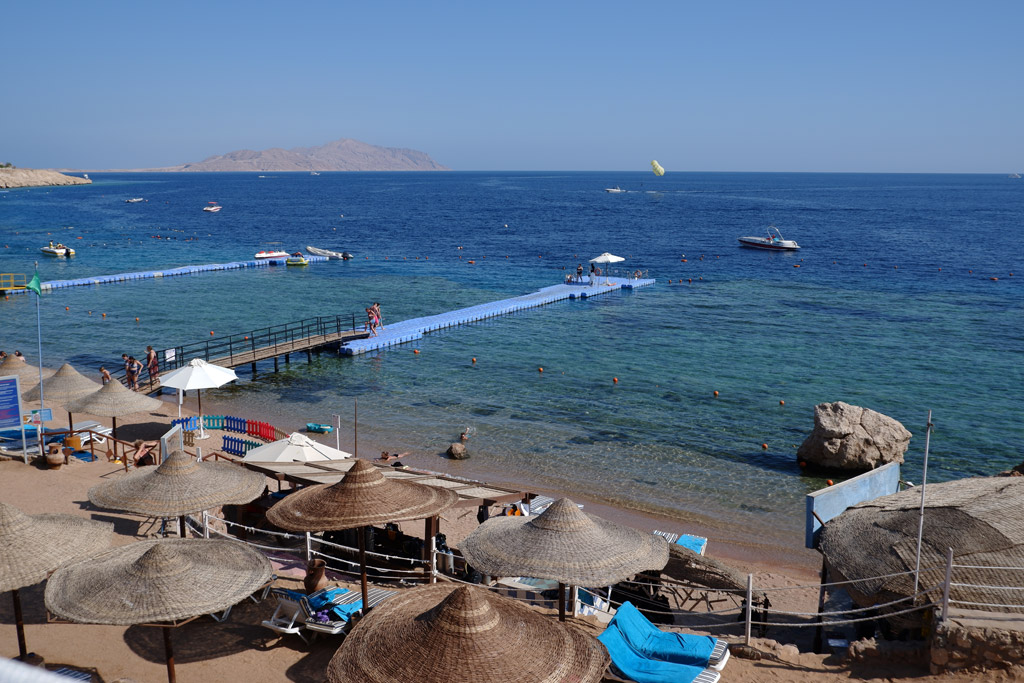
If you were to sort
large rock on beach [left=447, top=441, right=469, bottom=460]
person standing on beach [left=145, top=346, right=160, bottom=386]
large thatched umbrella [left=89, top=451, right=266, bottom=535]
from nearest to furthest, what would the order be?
large thatched umbrella [left=89, top=451, right=266, bottom=535] < large rock on beach [left=447, top=441, right=469, bottom=460] < person standing on beach [left=145, top=346, right=160, bottom=386]

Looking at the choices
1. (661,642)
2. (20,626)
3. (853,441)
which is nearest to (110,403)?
(20,626)

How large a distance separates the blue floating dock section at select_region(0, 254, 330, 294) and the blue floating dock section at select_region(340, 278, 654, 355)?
23.0 meters

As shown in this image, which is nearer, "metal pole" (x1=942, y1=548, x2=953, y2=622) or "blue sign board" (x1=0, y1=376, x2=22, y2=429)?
"metal pole" (x1=942, y1=548, x2=953, y2=622)

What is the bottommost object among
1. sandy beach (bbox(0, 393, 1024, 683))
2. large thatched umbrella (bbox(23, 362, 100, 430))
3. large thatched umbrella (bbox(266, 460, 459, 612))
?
sandy beach (bbox(0, 393, 1024, 683))

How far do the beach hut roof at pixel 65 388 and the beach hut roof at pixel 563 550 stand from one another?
42.3ft

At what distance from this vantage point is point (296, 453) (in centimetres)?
1562

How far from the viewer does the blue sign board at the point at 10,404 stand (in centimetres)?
1692

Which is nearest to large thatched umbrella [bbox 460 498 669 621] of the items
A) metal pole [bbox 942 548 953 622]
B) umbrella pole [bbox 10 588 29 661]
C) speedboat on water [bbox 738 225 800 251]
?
metal pole [bbox 942 548 953 622]

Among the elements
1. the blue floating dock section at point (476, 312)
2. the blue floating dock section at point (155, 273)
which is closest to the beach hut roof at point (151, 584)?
the blue floating dock section at point (476, 312)

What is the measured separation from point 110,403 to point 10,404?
193 centimetres

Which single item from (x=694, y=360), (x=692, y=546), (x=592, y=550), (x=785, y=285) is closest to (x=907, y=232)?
(x=785, y=285)

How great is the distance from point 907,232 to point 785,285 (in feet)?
155

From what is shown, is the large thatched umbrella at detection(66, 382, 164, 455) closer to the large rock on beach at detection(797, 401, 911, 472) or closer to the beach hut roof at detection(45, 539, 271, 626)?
the beach hut roof at detection(45, 539, 271, 626)

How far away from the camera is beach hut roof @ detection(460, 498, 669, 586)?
30.6ft
